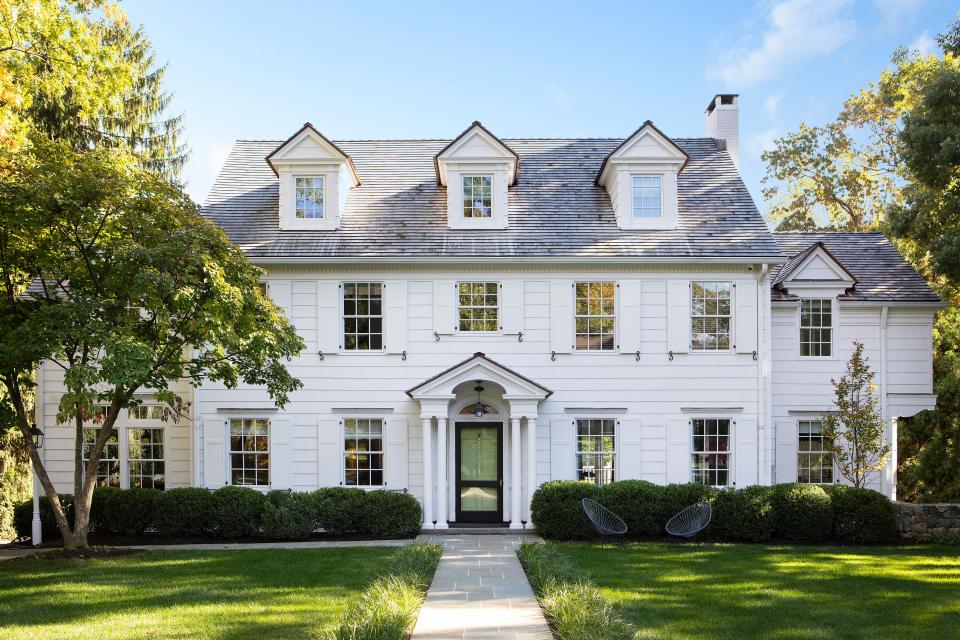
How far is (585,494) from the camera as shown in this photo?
49.2 feet

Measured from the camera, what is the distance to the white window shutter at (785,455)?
677 inches

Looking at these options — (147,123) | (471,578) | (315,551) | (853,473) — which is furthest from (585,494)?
(147,123)

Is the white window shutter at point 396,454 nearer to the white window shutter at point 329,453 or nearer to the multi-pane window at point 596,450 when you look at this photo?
the white window shutter at point 329,453

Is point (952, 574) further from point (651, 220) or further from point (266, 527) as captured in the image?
point (266, 527)

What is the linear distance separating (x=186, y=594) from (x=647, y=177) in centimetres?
1324

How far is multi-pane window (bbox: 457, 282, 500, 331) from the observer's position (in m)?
16.8

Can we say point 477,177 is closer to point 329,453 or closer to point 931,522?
point 329,453

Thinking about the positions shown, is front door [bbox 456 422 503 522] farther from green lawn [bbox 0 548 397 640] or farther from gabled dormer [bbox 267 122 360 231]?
→ gabled dormer [bbox 267 122 360 231]

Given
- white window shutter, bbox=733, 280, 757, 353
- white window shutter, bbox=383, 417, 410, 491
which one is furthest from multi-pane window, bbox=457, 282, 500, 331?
white window shutter, bbox=733, 280, 757, 353

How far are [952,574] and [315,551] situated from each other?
11.1m

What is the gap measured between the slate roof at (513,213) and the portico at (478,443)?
295 cm

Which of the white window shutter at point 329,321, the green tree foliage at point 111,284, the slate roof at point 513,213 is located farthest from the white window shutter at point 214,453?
the slate roof at point 513,213

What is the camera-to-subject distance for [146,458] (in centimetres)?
1694

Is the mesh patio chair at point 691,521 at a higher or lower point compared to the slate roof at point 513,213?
lower
